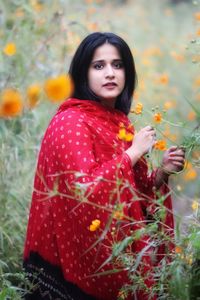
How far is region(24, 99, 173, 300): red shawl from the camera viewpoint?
2.22 m

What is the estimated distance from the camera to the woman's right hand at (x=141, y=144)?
2268 millimetres

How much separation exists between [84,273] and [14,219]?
2.76 ft

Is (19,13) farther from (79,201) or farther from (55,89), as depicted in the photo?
(55,89)

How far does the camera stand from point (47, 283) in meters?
2.50

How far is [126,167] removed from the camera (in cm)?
224

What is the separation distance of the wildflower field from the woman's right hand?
0.03 meters

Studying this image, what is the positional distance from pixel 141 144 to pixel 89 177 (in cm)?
23

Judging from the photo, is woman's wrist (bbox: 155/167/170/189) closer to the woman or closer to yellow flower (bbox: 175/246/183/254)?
the woman

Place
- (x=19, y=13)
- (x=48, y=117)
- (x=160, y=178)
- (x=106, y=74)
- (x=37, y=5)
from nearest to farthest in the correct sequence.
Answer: (x=106, y=74) → (x=160, y=178) → (x=48, y=117) → (x=19, y=13) → (x=37, y=5)

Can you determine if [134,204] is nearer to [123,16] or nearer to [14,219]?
[14,219]

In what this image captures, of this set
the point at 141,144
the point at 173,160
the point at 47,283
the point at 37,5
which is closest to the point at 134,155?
the point at 141,144

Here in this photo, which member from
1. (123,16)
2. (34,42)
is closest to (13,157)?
(34,42)

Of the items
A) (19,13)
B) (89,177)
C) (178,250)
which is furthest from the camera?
(19,13)

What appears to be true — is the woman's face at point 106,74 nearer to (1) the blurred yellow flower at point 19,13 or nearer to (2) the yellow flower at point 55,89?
(2) the yellow flower at point 55,89
